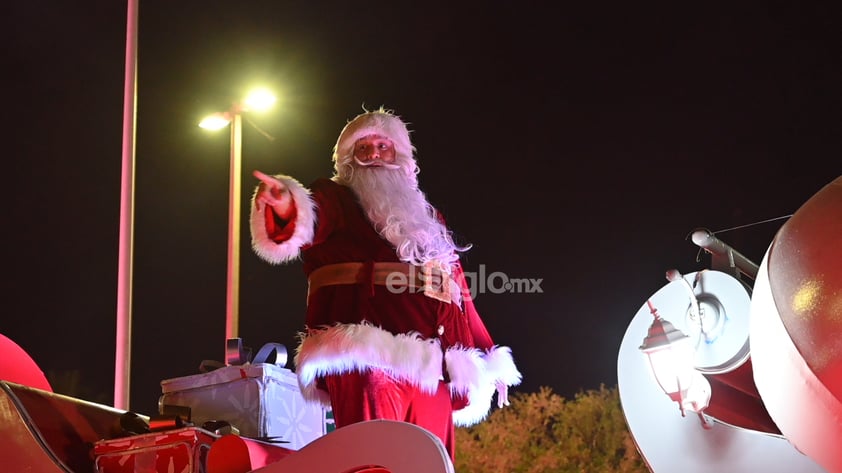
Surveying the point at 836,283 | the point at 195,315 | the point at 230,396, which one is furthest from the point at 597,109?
the point at 836,283

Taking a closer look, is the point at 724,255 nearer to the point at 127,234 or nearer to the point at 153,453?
the point at 153,453

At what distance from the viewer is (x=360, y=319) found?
136 inches

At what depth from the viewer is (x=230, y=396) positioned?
3.78m

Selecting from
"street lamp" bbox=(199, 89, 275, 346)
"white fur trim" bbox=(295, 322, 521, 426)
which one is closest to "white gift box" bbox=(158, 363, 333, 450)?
"white fur trim" bbox=(295, 322, 521, 426)

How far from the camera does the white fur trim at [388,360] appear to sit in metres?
3.32

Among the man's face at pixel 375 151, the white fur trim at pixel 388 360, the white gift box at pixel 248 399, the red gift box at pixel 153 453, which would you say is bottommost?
the white gift box at pixel 248 399

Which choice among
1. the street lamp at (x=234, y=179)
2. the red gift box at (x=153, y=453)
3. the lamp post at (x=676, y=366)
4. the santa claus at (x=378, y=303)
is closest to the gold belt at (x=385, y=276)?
the santa claus at (x=378, y=303)

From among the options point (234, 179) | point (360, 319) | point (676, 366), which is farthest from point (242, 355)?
point (234, 179)

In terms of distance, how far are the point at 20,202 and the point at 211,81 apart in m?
2.33

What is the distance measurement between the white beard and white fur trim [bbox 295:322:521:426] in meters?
0.38

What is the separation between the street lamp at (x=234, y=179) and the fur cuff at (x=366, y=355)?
3978mm

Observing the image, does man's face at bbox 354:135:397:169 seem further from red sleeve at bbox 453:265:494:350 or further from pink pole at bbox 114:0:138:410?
pink pole at bbox 114:0:138:410

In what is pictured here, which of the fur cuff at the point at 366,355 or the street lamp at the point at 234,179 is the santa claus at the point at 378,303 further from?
the street lamp at the point at 234,179

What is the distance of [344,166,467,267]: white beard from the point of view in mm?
3676
